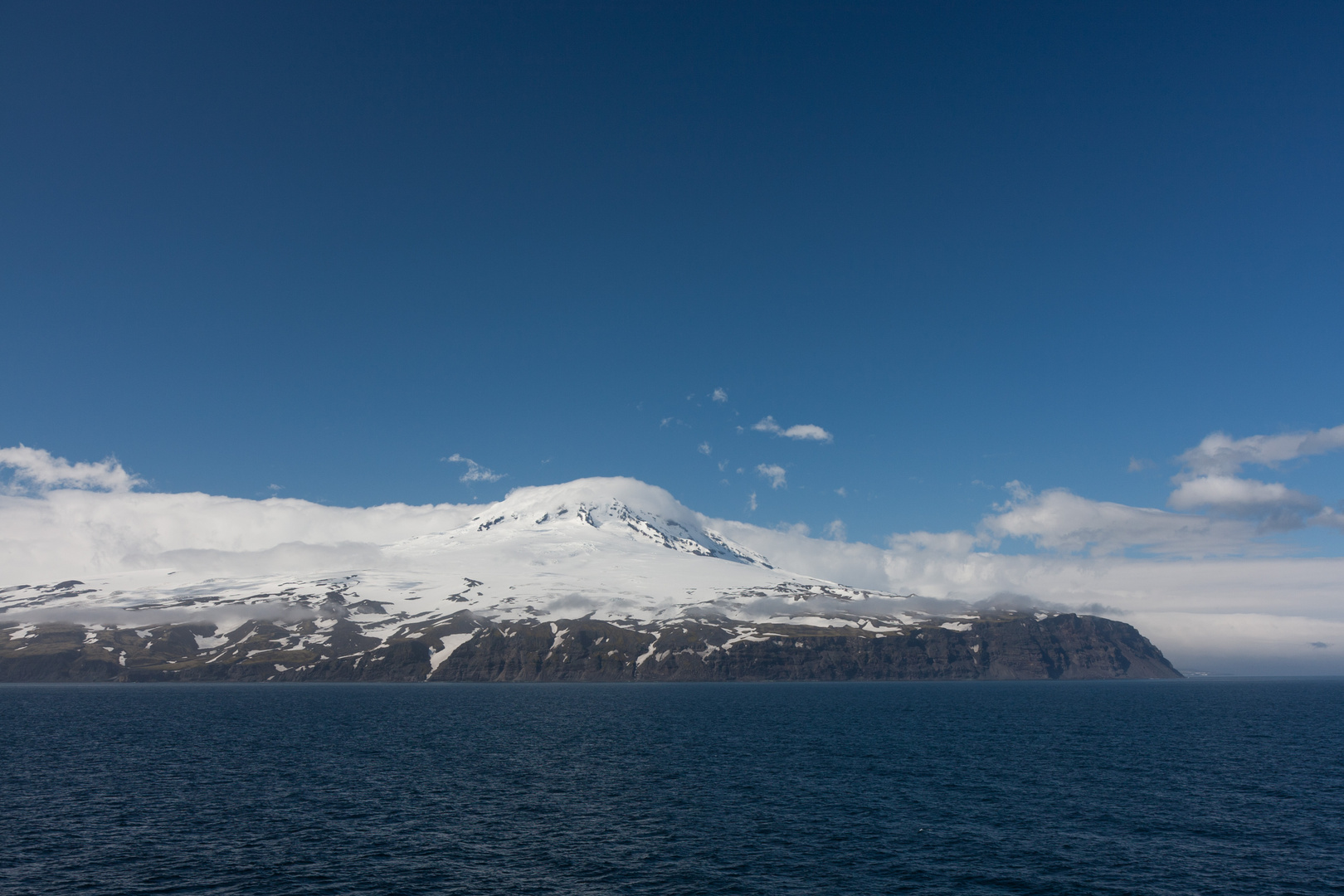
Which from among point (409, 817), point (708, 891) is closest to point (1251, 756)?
point (708, 891)

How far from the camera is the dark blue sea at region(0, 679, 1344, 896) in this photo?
60.0 m

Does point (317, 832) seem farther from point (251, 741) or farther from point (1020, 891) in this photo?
point (251, 741)

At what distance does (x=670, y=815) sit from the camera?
80188mm

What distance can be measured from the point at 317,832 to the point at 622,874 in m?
31.4

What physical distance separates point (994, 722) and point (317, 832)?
150884 millimetres

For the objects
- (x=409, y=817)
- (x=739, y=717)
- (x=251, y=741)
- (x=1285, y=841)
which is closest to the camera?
(x=1285, y=841)

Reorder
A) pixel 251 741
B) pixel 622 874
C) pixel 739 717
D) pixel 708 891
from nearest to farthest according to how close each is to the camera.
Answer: pixel 708 891
pixel 622 874
pixel 251 741
pixel 739 717

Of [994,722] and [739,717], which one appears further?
[739,717]

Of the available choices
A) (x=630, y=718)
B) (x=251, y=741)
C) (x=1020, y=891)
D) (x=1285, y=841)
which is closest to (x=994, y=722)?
(x=630, y=718)

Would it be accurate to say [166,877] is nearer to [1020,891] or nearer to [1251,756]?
[1020,891]

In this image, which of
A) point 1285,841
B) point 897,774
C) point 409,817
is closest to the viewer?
point 1285,841

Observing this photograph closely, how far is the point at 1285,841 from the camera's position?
71188mm

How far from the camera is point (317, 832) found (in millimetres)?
71875

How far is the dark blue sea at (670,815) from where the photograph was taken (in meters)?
60.0
